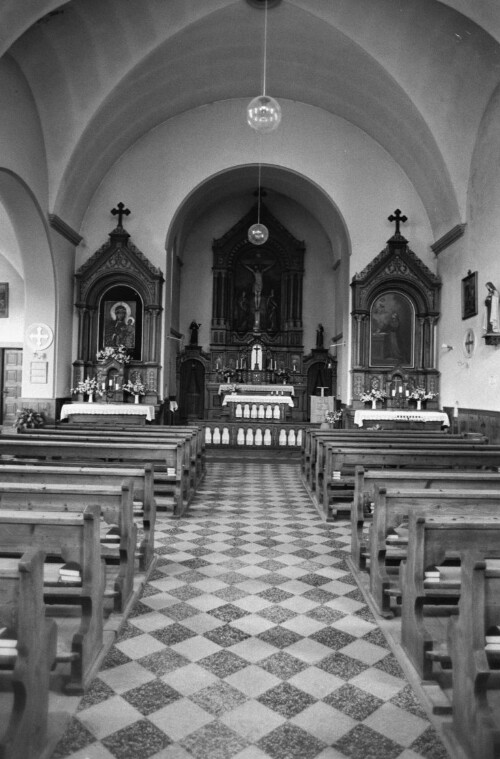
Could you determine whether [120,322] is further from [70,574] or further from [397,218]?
[70,574]

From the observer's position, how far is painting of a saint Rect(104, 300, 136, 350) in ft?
46.5

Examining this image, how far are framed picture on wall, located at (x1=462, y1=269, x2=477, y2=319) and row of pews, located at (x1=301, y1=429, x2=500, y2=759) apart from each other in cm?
603

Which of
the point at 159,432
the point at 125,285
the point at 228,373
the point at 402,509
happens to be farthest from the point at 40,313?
the point at 402,509

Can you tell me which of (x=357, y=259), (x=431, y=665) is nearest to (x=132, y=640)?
(x=431, y=665)

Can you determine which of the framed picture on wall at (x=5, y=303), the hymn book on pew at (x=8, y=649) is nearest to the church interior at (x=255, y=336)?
the framed picture on wall at (x=5, y=303)

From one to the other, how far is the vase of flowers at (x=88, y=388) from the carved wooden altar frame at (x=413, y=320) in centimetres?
628

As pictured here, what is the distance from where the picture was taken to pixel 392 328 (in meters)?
14.1

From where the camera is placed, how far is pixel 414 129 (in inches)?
486

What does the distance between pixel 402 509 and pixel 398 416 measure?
8886mm

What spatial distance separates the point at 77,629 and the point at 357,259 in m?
12.5

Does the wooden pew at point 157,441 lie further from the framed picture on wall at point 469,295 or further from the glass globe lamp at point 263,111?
the framed picture on wall at point 469,295

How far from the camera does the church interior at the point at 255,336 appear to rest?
278 centimetres

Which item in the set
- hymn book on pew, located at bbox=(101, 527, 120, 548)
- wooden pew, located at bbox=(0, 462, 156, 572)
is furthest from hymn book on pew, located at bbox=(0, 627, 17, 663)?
wooden pew, located at bbox=(0, 462, 156, 572)

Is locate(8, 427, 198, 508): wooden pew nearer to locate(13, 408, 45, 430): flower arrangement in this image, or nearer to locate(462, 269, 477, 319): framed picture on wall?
locate(13, 408, 45, 430): flower arrangement
